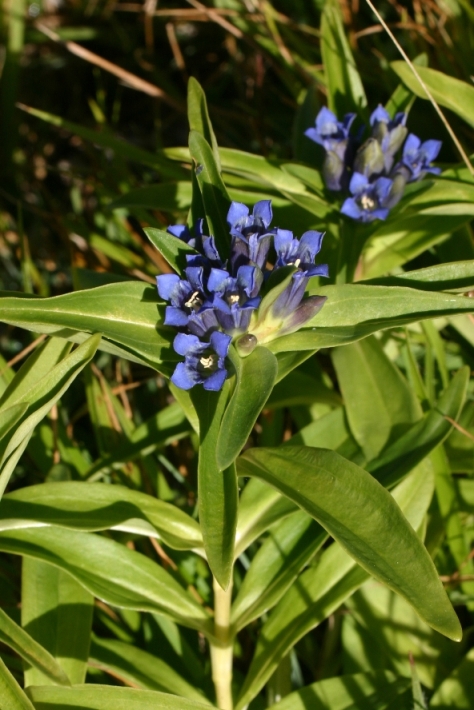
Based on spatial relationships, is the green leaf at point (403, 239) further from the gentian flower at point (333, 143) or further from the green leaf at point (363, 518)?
the green leaf at point (363, 518)

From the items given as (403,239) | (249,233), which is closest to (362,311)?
(249,233)

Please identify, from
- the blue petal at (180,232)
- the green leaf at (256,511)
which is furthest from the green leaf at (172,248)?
the green leaf at (256,511)

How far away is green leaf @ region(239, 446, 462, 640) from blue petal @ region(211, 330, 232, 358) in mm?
354

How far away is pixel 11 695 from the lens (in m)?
1.60

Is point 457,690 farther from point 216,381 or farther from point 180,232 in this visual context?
point 180,232

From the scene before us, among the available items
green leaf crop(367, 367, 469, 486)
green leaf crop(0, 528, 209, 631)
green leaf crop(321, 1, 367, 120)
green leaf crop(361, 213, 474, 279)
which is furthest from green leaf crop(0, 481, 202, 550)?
green leaf crop(321, 1, 367, 120)

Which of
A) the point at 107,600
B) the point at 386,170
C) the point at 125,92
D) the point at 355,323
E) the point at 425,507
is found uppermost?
the point at 125,92

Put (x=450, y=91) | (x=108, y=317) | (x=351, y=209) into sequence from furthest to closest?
(x=450, y=91), (x=351, y=209), (x=108, y=317)

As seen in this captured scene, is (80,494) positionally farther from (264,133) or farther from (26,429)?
(264,133)

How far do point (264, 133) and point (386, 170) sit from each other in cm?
135

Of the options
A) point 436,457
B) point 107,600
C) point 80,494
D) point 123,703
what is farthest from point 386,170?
point 123,703

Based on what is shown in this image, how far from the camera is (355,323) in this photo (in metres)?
1.84

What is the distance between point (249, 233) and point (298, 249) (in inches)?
4.9

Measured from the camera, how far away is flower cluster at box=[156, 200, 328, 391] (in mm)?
1675
